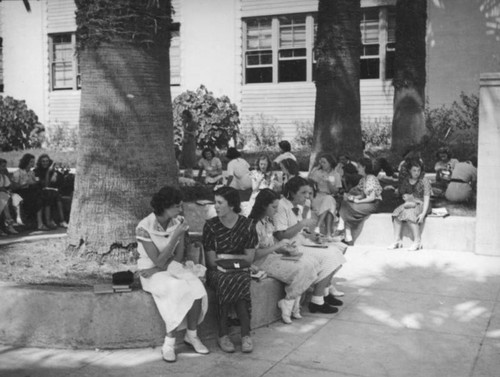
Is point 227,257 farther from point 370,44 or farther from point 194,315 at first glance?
point 370,44

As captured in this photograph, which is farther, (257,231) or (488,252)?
(488,252)

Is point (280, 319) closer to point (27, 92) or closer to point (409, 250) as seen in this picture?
point (409, 250)

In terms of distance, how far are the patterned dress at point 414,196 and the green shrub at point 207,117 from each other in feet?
34.6

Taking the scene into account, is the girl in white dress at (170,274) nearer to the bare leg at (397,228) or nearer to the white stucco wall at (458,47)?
the bare leg at (397,228)

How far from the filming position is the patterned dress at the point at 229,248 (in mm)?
6141

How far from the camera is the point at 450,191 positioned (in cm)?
1154

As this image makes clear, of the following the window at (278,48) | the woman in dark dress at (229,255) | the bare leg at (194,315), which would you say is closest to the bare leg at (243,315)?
the woman in dark dress at (229,255)

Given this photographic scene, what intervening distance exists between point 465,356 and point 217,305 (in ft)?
6.87

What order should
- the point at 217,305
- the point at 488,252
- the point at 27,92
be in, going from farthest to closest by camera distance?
the point at 27,92
the point at 488,252
the point at 217,305

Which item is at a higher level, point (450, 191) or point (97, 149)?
point (97, 149)

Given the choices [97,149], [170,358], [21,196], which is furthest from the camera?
[21,196]

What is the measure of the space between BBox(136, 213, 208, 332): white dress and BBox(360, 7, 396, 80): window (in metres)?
16.7

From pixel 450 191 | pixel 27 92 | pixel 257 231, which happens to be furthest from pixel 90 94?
pixel 27 92

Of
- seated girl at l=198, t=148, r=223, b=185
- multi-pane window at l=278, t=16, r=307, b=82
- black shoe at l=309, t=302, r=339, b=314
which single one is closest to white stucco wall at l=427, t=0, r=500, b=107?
multi-pane window at l=278, t=16, r=307, b=82
